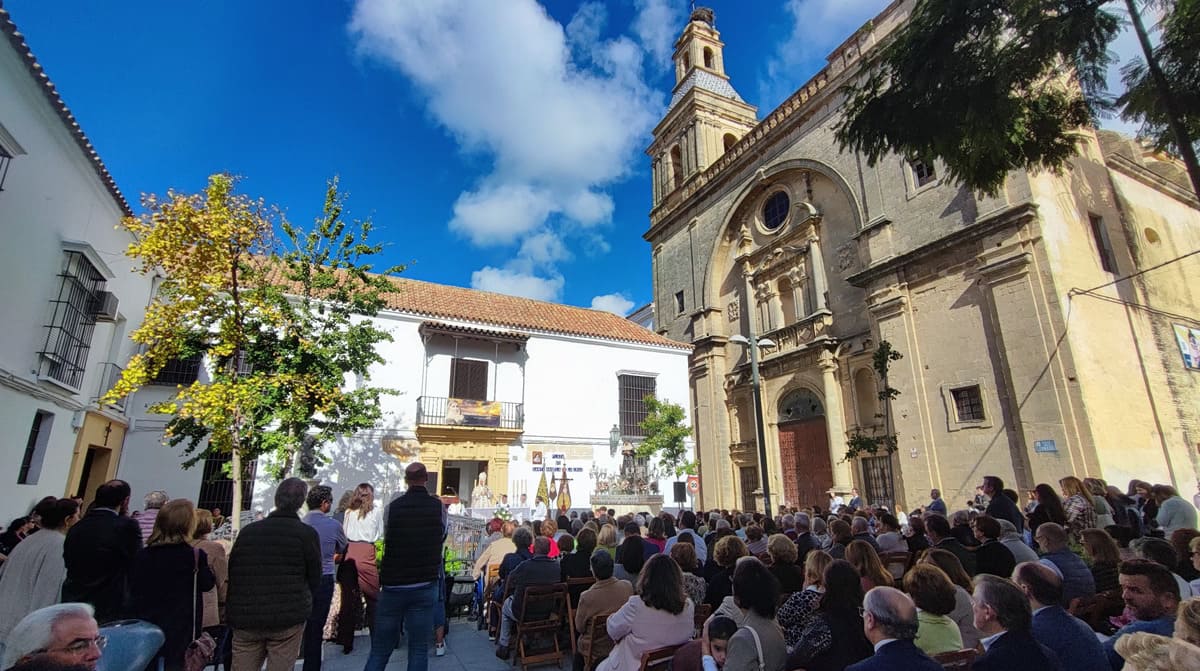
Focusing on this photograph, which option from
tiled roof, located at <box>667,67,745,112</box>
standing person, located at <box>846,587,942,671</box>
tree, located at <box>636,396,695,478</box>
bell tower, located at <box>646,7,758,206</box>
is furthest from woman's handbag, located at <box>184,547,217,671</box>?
tiled roof, located at <box>667,67,745,112</box>

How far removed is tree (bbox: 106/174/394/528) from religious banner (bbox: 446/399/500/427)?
12.2 feet

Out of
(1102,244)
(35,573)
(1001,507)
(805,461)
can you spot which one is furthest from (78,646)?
(1102,244)

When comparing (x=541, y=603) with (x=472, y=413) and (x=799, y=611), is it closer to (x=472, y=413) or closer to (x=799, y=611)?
(x=799, y=611)

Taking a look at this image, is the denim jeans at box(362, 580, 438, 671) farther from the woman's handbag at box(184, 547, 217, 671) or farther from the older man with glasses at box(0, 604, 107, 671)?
the older man with glasses at box(0, 604, 107, 671)

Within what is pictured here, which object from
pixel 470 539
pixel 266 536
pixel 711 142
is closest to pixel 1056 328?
pixel 470 539

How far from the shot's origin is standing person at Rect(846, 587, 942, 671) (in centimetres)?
235

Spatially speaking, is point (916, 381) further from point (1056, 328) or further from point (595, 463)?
point (595, 463)

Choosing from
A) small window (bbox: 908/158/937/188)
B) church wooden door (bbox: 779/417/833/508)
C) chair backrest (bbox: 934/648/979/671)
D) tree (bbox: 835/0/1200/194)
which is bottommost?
chair backrest (bbox: 934/648/979/671)

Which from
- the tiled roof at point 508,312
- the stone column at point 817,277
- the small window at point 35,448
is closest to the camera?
the small window at point 35,448

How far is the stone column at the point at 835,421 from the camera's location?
51.7 ft

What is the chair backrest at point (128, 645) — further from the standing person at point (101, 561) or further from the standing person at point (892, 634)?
the standing person at point (892, 634)

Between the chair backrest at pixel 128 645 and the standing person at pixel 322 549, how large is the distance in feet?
6.33

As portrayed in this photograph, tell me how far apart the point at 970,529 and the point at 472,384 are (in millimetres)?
13295

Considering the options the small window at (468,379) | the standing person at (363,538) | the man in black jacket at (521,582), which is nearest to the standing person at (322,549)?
the standing person at (363,538)
